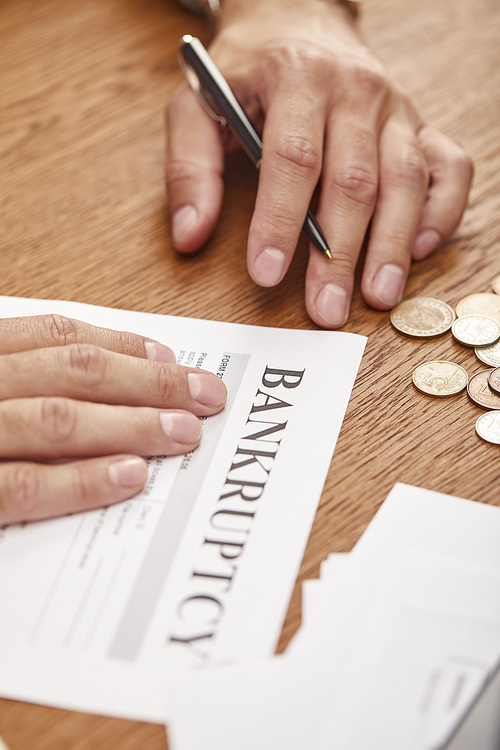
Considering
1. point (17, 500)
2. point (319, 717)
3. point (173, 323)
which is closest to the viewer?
point (319, 717)

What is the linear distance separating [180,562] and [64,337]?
0.26 m

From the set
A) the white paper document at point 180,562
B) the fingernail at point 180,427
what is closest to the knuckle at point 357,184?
the white paper document at point 180,562

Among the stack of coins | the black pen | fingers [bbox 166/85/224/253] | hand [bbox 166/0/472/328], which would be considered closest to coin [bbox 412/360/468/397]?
the stack of coins

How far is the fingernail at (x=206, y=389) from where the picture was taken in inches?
25.9

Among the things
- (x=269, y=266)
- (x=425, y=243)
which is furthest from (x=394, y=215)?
(x=269, y=266)

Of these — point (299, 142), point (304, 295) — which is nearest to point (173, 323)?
point (304, 295)

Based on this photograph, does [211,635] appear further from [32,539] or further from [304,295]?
[304,295]

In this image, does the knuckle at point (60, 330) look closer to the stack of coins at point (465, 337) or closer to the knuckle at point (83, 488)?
the knuckle at point (83, 488)

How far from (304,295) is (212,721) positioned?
462mm

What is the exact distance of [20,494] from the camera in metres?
0.56

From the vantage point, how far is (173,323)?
2.47 ft

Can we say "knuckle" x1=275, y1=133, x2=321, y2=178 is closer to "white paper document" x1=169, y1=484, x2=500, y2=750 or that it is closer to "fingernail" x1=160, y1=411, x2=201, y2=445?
"fingernail" x1=160, y1=411, x2=201, y2=445

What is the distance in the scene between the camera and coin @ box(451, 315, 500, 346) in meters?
0.71

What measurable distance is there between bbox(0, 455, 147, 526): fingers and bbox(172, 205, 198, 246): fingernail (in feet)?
1.08
